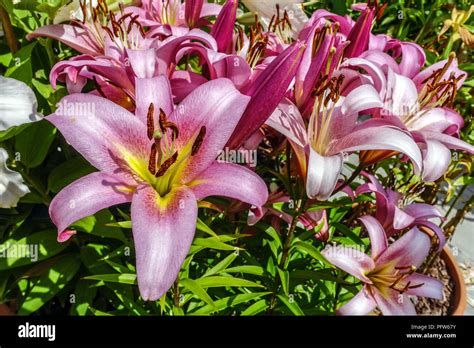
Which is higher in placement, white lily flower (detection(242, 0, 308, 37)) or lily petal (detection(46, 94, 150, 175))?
white lily flower (detection(242, 0, 308, 37))

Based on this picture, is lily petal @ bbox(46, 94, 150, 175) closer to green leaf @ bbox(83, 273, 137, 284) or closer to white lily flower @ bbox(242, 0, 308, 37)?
green leaf @ bbox(83, 273, 137, 284)

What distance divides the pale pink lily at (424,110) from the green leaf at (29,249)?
0.67 metres

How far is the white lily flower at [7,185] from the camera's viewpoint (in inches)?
28.3

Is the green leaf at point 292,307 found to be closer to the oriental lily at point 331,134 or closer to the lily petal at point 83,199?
the oriental lily at point 331,134

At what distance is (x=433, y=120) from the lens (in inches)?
31.3

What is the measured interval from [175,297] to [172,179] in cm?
26

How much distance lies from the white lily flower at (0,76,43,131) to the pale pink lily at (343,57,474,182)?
46 cm

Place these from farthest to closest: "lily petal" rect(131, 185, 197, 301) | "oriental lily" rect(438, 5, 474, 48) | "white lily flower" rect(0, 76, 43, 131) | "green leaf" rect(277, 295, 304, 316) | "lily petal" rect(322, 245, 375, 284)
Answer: "oriental lily" rect(438, 5, 474, 48) → "green leaf" rect(277, 295, 304, 316) → "lily petal" rect(322, 245, 375, 284) → "white lily flower" rect(0, 76, 43, 131) → "lily petal" rect(131, 185, 197, 301)

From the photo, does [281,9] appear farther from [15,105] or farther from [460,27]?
[460,27]

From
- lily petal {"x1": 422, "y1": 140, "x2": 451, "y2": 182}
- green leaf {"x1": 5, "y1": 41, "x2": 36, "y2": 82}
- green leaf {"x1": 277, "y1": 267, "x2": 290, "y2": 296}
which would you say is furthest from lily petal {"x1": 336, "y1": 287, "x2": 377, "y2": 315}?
green leaf {"x1": 5, "y1": 41, "x2": 36, "y2": 82}

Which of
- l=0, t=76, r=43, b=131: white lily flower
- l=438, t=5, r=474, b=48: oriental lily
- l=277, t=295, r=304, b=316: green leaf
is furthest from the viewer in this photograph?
l=438, t=5, r=474, b=48: oriental lily

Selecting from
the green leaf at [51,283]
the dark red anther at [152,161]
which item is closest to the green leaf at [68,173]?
the green leaf at [51,283]

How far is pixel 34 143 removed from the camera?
0.95m

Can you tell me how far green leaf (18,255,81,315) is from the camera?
96 centimetres
